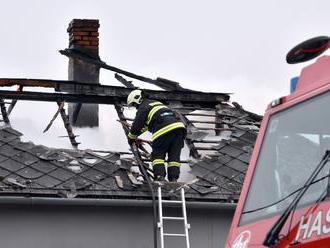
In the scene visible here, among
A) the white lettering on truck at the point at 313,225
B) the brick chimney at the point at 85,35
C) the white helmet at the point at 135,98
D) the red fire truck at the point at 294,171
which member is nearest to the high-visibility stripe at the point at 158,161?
the white helmet at the point at 135,98

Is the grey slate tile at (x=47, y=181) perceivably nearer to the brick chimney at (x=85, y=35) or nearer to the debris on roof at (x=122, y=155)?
the debris on roof at (x=122, y=155)

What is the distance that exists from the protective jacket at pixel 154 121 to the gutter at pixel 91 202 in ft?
3.63

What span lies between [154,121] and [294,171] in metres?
6.18

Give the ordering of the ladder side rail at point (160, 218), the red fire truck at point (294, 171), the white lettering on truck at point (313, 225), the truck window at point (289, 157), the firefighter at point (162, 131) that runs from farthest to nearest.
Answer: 1. the firefighter at point (162, 131)
2. the ladder side rail at point (160, 218)
3. the truck window at point (289, 157)
4. the red fire truck at point (294, 171)
5. the white lettering on truck at point (313, 225)

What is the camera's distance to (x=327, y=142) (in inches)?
199

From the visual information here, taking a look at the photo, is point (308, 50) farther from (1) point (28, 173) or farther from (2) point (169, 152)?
(2) point (169, 152)

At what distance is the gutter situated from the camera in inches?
390

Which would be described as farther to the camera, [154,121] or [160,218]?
[154,121]

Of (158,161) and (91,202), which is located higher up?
(158,161)

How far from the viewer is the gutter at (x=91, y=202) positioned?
9.91 metres

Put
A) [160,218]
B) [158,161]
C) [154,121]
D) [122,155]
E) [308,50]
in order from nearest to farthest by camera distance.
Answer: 1. [308,50]
2. [160,218]
3. [158,161]
4. [154,121]
5. [122,155]

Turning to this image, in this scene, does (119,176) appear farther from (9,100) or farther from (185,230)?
(9,100)

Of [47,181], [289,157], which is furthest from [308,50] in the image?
[47,181]

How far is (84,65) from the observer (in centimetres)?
1434
